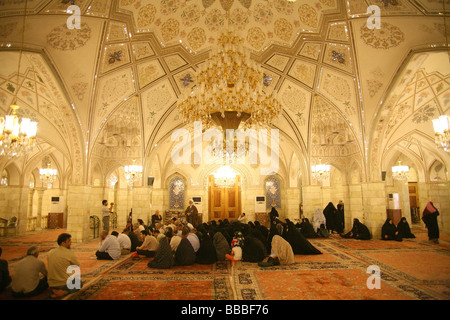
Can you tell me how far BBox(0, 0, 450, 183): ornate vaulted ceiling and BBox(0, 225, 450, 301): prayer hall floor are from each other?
398 cm

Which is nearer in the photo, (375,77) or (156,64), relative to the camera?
(375,77)

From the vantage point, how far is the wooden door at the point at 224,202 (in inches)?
631

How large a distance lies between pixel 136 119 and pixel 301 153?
6573 millimetres

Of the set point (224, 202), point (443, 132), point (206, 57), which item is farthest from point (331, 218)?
point (206, 57)

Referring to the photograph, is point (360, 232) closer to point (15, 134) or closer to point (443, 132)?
point (443, 132)

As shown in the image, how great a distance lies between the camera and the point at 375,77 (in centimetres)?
787

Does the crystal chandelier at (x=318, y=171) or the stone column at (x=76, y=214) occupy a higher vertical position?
the crystal chandelier at (x=318, y=171)

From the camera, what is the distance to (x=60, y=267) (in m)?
3.94

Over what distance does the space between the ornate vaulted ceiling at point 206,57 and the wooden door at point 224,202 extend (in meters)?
5.86

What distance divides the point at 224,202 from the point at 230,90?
1054 centimetres

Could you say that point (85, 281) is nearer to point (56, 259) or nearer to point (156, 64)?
point (56, 259)

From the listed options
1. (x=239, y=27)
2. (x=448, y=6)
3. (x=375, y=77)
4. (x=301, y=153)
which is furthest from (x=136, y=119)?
(x=448, y=6)

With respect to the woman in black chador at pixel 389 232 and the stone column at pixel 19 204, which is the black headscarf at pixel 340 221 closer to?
the woman in black chador at pixel 389 232

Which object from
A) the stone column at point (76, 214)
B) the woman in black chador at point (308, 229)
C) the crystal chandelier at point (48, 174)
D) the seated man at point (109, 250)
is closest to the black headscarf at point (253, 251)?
the seated man at point (109, 250)
